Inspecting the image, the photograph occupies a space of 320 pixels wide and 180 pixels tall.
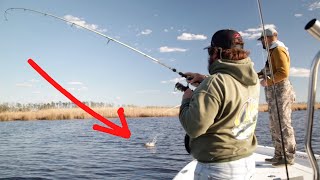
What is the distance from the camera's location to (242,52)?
8.59ft

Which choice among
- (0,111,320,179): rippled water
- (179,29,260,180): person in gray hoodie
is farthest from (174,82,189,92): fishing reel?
(0,111,320,179): rippled water

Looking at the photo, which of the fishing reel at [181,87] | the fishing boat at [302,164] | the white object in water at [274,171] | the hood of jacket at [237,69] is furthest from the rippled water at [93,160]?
the hood of jacket at [237,69]

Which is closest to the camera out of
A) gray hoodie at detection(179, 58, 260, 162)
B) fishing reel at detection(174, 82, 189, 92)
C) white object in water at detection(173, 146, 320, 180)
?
gray hoodie at detection(179, 58, 260, 162)

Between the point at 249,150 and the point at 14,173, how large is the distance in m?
12.7

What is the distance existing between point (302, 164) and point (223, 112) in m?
3.86

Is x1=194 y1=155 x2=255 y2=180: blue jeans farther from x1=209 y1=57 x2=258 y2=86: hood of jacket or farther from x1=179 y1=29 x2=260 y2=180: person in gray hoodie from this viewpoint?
x1=209 y1=57 x2=258 y2=86: hood of jacket

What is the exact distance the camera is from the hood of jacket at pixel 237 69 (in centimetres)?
253

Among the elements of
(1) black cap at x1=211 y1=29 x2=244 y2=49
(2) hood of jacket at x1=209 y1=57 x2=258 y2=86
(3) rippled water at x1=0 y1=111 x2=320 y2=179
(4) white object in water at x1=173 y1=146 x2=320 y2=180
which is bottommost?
(3) rippled water at x1=0 y1=111 x2=320 y2=179

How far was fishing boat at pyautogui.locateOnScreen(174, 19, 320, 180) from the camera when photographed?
1.79 meters

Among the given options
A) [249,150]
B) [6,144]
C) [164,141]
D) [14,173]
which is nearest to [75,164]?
[14,173]

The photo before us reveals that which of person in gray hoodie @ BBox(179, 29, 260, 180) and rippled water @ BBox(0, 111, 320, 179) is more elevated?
person in gray hoodie @ BBox(179, 29, 260, 180)

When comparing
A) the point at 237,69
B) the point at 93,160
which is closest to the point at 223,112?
the point at 237,69

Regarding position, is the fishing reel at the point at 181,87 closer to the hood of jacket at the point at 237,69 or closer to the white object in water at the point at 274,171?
the hood of jacket at the point at 237,69

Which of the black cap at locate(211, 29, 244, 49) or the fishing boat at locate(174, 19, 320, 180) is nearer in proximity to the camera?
the fishing boat at locate(174, 19, 320, 180)
